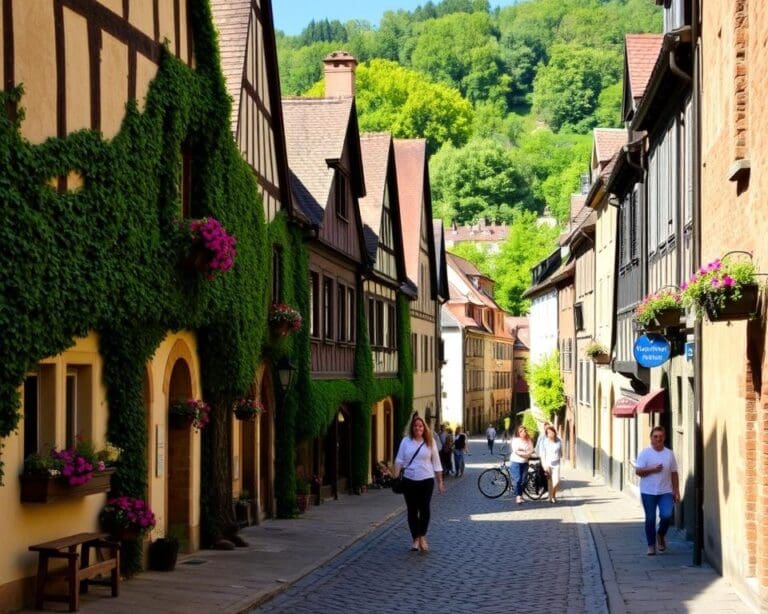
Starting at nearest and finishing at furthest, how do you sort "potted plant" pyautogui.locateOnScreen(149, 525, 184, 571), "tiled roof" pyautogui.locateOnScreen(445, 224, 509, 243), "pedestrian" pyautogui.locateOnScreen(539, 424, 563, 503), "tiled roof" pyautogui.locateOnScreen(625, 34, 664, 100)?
1. "potted plant" pyautogui.locateOnScreen(149, 525, 184, 571)
2. "tiled roof" pyautogui.locateOnScreen(625, 34, 664, 100)
3. "pedestrian" pyautogui.locateOnScreen(539, 424, 563, 503)
4. "tiled roof" pyautogui.locateOnScreen(445, 224, 509, 243)

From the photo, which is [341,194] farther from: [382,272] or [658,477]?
[658,477]

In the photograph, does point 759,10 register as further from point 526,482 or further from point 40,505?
point 526,482

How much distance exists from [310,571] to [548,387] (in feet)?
135

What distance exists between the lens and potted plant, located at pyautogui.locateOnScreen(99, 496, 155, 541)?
14.7 m

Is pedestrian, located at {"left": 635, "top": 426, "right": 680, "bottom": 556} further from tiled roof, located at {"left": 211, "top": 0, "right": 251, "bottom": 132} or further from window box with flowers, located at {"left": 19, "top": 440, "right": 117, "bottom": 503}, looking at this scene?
tiled roof, located at {"left": 211, "top": 0, "right": 251, "bottom": 132}

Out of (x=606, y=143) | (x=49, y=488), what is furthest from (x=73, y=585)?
(x=606, y=143)

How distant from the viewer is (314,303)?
28.4m

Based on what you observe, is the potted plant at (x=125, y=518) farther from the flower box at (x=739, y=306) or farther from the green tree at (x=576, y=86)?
the green tree at (x=576, y=86)

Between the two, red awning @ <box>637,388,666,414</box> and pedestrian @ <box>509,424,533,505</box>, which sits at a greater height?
red awning @ <box>637,388,666,414</box>

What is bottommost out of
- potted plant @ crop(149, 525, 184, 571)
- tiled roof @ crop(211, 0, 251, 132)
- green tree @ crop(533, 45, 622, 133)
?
potted plant @ crop(149, 525, 184, 571)

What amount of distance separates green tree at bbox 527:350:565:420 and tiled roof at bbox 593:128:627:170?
17.4 metres

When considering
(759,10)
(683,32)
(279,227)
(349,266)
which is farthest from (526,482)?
(759,10)

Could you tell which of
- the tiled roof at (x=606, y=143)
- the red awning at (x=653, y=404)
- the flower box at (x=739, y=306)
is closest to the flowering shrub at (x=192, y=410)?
the flower box at (x=739, y=306)

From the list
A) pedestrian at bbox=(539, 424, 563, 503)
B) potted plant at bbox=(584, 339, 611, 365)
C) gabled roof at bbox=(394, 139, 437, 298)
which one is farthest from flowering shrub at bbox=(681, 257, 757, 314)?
gabled roof at bbox=(394, 139, 437, 298)
